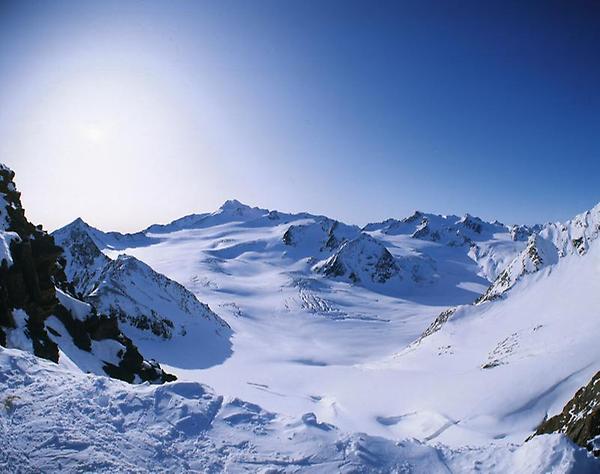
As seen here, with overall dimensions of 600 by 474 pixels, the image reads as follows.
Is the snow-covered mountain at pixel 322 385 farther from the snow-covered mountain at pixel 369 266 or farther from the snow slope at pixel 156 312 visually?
the snow-covered mountain at pixel 369 266

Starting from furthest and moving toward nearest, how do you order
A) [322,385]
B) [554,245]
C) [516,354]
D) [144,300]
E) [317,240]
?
[317,240], [144,300], [554,245], [322,385], [516,354]

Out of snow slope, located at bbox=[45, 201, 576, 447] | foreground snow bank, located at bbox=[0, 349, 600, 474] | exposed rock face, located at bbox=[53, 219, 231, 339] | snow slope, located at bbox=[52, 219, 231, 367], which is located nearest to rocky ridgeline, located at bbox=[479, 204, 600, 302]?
snow slope, located at bbox=[45, 201, 576, 447]

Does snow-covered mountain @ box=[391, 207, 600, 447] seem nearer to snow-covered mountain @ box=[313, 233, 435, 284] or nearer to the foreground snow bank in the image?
the foreground snow bank

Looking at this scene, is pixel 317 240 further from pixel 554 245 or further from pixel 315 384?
pixel 315 384

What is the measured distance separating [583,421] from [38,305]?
2274cm

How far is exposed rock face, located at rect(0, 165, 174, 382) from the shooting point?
644 inches

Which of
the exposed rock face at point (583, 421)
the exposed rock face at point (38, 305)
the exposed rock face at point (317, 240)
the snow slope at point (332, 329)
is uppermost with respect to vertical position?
the exposed rock face at point (317, 240)

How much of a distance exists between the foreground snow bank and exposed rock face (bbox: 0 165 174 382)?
6.22m

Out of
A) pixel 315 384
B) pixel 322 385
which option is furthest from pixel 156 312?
pixel 322 385

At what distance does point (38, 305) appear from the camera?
19672 mm

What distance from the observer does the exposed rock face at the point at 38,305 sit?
1636 cm

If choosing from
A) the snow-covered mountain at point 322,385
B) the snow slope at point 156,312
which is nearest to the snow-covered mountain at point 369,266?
the snow-covered mountain at point 322,385

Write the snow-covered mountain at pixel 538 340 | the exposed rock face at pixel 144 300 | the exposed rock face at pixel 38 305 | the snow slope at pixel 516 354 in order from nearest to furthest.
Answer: the exposed rock face at pixel 38 305 < the snow-covered mountain at pixel 538 340 < the snow slope at pixel 516 354 < the exposed rock face at pixel 144 300

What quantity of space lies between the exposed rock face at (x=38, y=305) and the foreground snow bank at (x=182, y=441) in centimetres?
622
